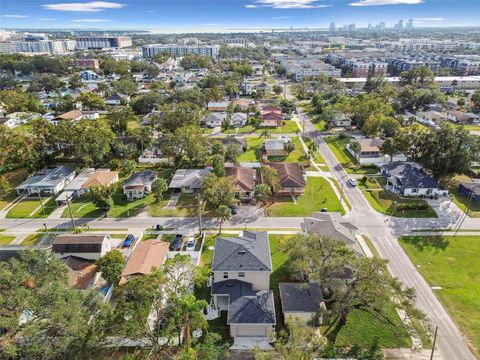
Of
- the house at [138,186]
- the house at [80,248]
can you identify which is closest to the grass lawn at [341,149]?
the house at [138,186]

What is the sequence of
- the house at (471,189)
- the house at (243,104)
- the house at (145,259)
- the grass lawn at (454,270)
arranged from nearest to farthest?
the grass lawn at (454,270) → the house at (145,259) → the house at (471,189) → the house at (243,104)

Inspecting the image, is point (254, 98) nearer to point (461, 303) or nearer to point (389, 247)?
point (389, 247)

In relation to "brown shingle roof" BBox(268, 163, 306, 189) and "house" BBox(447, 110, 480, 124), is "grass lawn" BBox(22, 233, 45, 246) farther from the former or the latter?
"house" BBox(447, 110, 480, 124)

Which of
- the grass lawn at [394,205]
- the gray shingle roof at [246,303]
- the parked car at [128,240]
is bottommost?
the parked car at [128,240]

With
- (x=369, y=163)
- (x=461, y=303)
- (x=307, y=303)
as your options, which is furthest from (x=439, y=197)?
(x=307, y=303)

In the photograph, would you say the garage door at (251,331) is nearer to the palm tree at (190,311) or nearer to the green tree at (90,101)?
the palm tree at (190,311)

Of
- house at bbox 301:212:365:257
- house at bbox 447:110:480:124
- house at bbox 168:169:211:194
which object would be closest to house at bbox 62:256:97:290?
house at bbox 168:169:211:194

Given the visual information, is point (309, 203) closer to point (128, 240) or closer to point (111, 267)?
point (128, 240)
